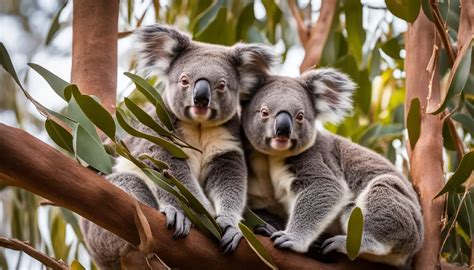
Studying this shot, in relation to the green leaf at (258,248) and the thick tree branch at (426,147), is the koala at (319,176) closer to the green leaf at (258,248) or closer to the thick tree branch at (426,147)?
the thick tree branch at (426,147)

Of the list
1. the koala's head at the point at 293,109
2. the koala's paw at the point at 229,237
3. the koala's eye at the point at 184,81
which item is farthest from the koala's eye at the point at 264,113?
the koala's paw at the point at 229,237

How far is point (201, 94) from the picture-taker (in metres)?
3.55

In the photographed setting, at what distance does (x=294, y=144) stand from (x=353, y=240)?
3.24 ft

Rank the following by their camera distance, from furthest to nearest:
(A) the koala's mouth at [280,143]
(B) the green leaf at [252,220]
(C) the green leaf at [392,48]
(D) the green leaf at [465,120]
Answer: (C) the green leaf at [392,48] < (D) the green leaf at [465,120] < (A) the koala's mouth at [280,143] < (B) the green leaf at [252,220]

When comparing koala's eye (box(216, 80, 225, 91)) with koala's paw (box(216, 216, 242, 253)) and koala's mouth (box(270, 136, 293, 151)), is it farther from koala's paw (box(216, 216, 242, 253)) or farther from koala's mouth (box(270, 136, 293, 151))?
koala's paw (box(216, 216, 242, 253))

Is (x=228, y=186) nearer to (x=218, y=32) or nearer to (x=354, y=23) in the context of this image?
(x=218, y=32)

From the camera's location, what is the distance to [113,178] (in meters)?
3.34

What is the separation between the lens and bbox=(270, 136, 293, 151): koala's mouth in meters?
3.61

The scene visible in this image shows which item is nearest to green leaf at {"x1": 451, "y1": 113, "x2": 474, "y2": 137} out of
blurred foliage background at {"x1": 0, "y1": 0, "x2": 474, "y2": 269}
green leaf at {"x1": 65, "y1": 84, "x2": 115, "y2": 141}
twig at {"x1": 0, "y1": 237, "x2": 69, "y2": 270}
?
blurred foliage background at {"x1": 0, "y1": 0, "x2": 474, "y2": 269}

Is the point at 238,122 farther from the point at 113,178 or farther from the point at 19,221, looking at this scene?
the point at 19,221

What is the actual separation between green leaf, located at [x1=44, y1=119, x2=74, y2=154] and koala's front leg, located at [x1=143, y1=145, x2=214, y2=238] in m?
0.47

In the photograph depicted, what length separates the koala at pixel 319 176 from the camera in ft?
10.9

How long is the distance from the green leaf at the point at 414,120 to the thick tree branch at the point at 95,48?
1400mm

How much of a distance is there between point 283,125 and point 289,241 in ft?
2.28
